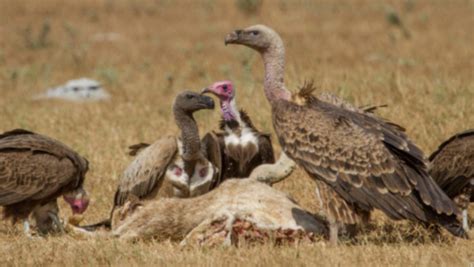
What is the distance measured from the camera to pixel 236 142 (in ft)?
31.9

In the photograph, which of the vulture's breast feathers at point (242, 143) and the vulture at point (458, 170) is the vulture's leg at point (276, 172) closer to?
the vulture's breast feathers at point (242, 143)

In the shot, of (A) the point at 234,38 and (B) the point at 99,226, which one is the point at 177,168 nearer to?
(B) the point at 99,226

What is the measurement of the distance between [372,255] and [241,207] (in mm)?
1220

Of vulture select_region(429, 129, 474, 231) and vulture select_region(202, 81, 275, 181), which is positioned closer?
vulture select_region(429, 129, 474, 231)

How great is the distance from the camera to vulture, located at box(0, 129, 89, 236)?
8.66 meters

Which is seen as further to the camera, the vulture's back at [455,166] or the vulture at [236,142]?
the vulture at [236,142]

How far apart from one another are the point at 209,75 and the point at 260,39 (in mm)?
8993

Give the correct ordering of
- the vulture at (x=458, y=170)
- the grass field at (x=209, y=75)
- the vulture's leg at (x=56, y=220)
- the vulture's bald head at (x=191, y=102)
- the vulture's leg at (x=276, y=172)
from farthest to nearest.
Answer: the vulture's bald head at (x=191, y=102) < the vulture's leg at (x=276, y=172) < the vulture's leg at (x=56, y=220) < the vulture at (x=458, y=170) < the grass field at (x=209, y=75)

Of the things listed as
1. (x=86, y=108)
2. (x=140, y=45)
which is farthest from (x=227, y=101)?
(x=140, y=45)

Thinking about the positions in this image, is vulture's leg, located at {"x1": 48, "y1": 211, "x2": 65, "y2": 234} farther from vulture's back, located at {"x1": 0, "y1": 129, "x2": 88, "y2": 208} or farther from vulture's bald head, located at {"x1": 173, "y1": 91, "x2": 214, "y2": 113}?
vulture's bald head, located at {"x1": 173, "y1": 91, "x2": 214, "y2": 113}

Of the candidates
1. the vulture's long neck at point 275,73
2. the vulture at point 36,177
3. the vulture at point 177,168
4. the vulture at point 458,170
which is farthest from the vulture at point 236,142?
the vulture at point 458,170

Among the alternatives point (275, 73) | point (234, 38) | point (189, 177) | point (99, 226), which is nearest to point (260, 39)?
point (234, 38)

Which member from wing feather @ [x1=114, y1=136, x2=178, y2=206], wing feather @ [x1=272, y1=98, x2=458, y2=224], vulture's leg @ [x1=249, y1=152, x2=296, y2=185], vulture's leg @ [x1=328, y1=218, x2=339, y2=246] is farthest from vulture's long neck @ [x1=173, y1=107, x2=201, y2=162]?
vulture's leg @ [x1=328, y1=218, x2=339, y2=246]

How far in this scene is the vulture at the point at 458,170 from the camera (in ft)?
27.4
